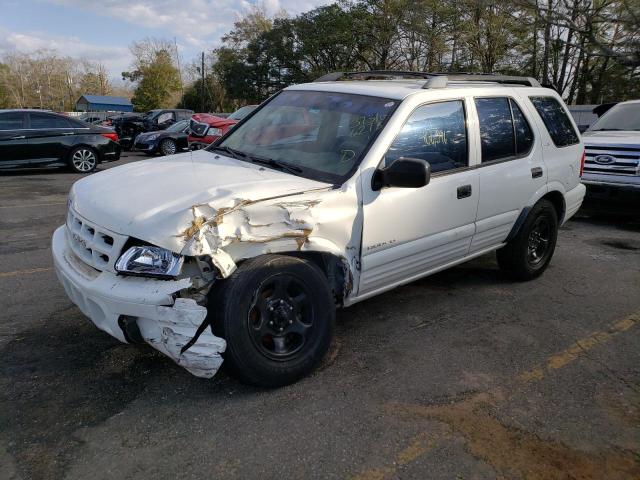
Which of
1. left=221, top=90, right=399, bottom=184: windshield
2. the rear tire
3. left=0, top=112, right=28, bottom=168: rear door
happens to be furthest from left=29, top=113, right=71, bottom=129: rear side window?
the rear tire

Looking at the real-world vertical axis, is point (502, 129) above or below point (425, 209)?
above

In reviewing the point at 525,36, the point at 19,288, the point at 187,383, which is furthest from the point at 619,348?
the point at 525,36

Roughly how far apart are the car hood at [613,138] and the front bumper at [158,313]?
6.82 meters

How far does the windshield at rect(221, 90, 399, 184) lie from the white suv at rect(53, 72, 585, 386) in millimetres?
14

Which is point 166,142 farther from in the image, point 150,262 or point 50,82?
point 50,82

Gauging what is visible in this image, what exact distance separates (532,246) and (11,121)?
11.0 meters

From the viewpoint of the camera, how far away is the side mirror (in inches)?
120

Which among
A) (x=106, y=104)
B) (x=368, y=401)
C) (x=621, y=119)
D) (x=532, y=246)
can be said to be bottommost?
(x=368, y=401)

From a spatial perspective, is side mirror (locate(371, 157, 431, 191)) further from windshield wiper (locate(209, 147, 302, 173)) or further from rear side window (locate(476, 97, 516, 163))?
rear side window (locate(476, 97, 516, 163))

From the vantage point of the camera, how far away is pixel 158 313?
2555 millimetres

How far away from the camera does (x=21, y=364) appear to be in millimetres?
→ 3176

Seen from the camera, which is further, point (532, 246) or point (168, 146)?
point (168, 146)

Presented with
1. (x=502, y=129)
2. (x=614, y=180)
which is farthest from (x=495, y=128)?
(x=614, y=180)

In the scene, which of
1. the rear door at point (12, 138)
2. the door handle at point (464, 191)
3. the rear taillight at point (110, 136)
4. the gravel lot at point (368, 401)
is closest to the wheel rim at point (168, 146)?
the rear taillight at point (110, 136)
